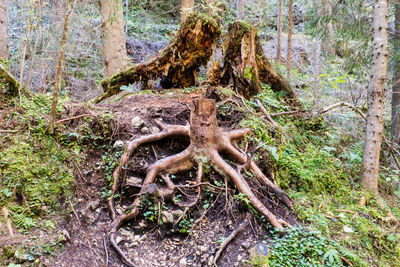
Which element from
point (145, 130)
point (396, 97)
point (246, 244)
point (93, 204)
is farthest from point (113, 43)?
point (396, 97)

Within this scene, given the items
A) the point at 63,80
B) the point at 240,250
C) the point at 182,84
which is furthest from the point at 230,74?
the point at 63,80

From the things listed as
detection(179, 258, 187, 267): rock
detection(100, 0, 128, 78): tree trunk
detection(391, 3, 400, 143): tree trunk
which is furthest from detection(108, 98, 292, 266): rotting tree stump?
detection(391, 3, 400, 143): tree trunk

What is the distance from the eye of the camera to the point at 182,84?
7098mm

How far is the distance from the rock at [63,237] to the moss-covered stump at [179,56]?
3930mm

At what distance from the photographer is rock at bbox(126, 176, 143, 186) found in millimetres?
3630

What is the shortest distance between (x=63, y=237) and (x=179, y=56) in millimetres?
5057

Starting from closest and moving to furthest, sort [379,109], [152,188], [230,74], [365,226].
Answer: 1. [152,188]
2. [365,226]
3. [379,109]
4. [230,74]

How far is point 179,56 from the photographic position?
21.7 feet

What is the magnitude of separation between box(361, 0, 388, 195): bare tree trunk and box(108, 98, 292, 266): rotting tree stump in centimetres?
224

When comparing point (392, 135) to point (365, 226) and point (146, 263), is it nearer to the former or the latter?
point (365, 226)

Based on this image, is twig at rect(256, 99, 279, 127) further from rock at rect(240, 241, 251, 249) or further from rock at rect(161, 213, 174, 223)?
rock at rect(161, 213, 174, 223)

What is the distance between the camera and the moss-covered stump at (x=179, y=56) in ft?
21.1

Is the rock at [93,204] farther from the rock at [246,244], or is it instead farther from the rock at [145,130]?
the rock at [246,244]

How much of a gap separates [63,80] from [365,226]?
10.0 m
